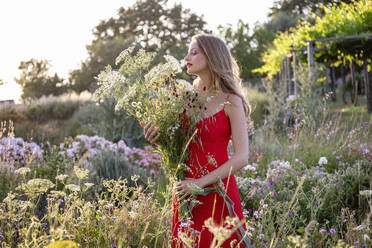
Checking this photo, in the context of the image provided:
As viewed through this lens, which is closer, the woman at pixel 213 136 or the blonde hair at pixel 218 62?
the woman at pixel 213 136

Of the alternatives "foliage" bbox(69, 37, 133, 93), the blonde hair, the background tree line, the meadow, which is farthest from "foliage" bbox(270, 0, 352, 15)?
the blonde hair

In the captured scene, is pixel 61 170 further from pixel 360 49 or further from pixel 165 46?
pixel 165 46

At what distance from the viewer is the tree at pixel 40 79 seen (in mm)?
27656

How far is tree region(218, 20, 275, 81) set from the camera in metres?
25.9

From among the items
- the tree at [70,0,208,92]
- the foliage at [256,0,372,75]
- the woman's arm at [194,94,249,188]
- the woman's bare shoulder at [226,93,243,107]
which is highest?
the tree at [70,0,208,92]

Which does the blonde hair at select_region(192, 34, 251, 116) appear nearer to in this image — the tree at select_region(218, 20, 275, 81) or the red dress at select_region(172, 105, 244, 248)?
the red dress at select_region(172, 105, 244, 248)

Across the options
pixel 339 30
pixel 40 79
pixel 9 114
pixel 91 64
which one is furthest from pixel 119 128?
pixel 40 79

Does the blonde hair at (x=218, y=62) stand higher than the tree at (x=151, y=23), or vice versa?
the tree at (x=151, y=23)

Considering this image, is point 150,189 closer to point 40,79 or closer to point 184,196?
point 184,196

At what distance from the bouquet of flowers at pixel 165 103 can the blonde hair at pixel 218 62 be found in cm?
27

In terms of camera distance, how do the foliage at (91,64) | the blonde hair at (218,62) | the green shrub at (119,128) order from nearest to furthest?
the blonde hair at (218,62), the green shrub at (119,128), the foliage at (91,64)

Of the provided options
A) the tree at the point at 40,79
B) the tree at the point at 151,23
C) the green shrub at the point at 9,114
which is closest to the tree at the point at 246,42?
the tree at the point at 151,23

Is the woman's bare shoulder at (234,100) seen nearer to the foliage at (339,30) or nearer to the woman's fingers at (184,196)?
the woman's fingers at (184,196)

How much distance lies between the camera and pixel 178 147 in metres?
2.12
